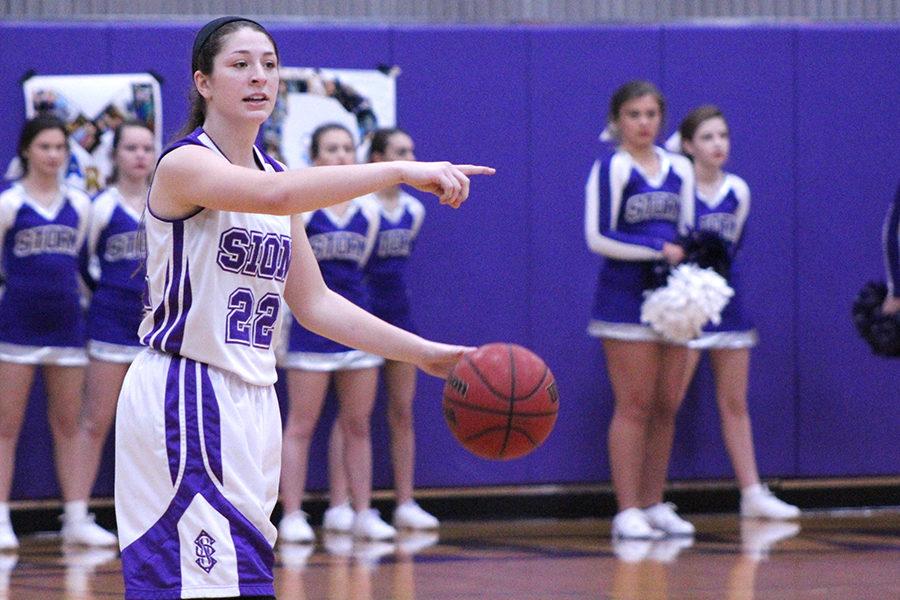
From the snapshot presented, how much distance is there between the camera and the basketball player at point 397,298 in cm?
729

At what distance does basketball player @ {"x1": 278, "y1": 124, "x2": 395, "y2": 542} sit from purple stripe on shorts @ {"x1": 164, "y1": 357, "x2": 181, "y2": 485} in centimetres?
412

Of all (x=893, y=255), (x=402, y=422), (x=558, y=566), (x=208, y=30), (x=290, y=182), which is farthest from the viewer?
(x=402, y=422)

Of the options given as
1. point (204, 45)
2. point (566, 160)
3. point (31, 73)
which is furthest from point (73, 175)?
point (204, 45)

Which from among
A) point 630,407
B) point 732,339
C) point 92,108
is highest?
point 92,108

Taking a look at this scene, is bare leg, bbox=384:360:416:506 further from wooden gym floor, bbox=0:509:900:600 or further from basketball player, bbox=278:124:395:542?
wooden gym floor, bbox=0:509:900:600

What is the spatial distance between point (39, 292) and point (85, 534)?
3.79 ft

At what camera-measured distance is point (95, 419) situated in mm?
7008

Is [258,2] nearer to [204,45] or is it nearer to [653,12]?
[653,12]

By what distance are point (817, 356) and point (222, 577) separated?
5925 mm

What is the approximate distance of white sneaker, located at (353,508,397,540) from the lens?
6984 mm

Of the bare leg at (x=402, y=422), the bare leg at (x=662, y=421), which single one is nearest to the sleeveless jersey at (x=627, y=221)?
the bare leg at (x=662, y=421)

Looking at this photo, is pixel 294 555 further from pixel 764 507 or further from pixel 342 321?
pixel 342 321

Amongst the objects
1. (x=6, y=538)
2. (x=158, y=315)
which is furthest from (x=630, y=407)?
(x=158, y=315)

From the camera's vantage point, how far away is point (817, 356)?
26.6 feet
